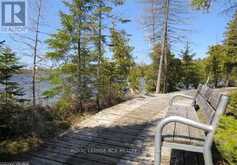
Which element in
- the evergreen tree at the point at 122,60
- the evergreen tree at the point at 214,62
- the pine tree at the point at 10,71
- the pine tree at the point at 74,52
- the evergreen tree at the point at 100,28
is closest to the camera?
the pine tree at the point at 74,52

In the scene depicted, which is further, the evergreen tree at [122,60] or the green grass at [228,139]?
the evergreen tree at [122,60]

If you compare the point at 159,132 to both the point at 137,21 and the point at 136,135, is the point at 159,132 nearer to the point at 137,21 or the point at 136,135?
the point at 136,135

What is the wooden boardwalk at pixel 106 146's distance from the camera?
4176 millimetres

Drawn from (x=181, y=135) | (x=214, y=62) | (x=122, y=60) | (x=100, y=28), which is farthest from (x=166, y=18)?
(x=181, y=135)

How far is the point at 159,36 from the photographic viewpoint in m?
19.6

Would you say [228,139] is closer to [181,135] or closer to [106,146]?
[181,135]

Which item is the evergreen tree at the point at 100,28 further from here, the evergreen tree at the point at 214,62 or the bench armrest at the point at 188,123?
the evergreen tree at the point at 214,62

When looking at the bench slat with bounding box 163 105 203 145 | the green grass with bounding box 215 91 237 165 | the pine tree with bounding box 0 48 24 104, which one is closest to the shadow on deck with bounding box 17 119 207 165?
the bench slat with bounding box 163 105 203 145

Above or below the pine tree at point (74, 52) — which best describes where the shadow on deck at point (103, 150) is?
below

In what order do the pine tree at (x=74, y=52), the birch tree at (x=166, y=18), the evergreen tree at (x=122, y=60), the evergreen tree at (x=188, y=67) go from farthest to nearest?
the evergreen tree at (x=188, y=67) < the birch tree at (x=166, y=18) < the evergreen tree at (x=122, y=60) < the pine tree at (x=74, y=52)

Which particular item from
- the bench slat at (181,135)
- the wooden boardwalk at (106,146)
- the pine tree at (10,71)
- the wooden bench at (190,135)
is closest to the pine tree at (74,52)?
the wooden boardwalk at (106,146)

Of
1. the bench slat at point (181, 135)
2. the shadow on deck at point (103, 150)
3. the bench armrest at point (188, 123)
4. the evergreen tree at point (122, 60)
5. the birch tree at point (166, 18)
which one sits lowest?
the shadow on deck at point (103, 150)

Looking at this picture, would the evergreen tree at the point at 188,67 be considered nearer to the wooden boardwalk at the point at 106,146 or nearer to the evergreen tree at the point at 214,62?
the evergreen tree at the point at 214,62

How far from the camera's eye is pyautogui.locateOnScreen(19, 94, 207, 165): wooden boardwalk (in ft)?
13.7
